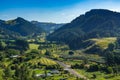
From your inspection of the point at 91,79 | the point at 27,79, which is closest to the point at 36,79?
the point at 27,79

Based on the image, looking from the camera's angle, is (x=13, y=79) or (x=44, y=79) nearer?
(x=13, y=79)

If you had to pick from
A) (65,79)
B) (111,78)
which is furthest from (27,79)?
(111,78)


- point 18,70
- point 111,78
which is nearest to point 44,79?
point 18,70

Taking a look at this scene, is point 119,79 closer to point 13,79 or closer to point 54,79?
point 54,79

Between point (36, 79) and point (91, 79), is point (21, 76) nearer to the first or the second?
point (36, 79)

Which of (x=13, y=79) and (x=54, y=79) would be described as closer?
(x=13, y=79)

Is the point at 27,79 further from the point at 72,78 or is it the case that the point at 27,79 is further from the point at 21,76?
the point at 72,78

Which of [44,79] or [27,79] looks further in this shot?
[44,79]
